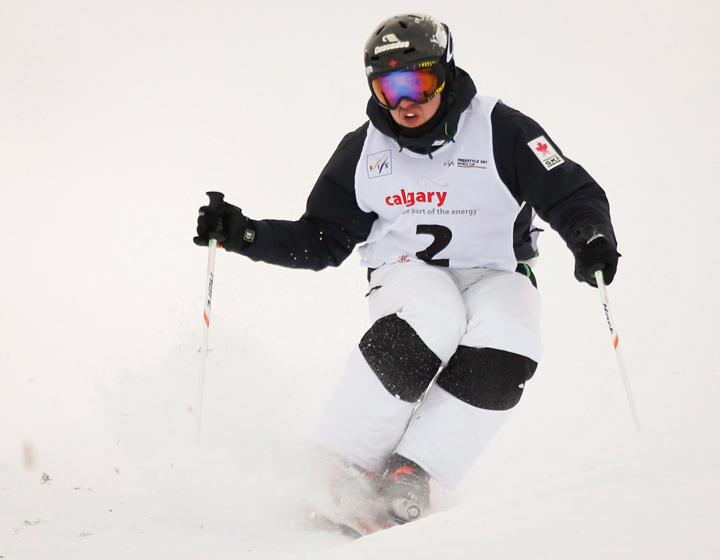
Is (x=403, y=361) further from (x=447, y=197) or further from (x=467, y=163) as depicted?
(x=467, y=163)

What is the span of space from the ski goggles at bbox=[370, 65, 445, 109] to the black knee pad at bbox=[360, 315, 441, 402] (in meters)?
0.83

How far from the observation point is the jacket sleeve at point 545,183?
241cm

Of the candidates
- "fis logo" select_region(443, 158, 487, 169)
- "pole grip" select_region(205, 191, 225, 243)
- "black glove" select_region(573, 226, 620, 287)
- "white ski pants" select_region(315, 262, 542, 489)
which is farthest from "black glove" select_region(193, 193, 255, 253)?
"black glove" select_region(573, 226, 620, 287)

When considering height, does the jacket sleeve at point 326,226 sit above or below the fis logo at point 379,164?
below

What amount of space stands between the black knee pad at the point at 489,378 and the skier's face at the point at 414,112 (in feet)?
2.88

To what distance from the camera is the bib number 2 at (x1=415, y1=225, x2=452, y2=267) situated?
105 inches

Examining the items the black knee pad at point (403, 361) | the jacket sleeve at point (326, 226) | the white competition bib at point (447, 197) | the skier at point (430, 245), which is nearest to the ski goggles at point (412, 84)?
the skier at point (430, 245)

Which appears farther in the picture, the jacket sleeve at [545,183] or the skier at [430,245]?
the jacket sleeve at [545,183]

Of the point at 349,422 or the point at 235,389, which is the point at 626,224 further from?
the point at 349,422

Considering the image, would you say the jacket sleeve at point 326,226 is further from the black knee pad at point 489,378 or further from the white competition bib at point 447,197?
the black knee pad at point 489,378

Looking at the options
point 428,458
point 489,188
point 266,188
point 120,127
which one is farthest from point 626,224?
point 120,127

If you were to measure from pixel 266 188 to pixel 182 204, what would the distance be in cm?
83

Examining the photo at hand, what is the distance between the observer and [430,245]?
106 inches

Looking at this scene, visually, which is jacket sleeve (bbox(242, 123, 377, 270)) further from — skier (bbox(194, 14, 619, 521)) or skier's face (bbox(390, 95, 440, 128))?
skier's face (bbox(390, 95, 440, 128))
